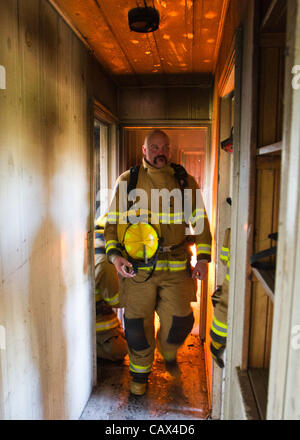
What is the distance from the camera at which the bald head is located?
101 inches

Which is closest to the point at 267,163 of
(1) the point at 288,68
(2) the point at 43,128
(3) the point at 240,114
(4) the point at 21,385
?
(3) the point at 240,114

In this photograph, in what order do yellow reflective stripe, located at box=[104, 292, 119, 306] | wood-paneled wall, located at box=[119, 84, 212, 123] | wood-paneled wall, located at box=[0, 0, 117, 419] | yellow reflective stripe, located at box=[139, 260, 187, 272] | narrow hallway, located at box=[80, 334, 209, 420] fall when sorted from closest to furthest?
wood-paneled wall, located at box=[0, 0, 117, 419] → narrow hallway, located at box=[80, 334, 209, 420] → yellow reflective stripe, located at box=[139, 260, 187, 272] → yellow reflective stripe, located at box=[104, 292, 119, 306] → wood-paneled wall, located at box=[119, 84, 212, 123]

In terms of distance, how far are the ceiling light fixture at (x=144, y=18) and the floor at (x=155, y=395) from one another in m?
2.44

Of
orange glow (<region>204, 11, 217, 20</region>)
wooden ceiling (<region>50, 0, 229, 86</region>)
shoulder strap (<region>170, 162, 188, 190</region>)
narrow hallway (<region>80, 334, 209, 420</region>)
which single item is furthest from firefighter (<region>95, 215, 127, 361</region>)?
orange glow (<region>204, 11, 217, 20</region>)

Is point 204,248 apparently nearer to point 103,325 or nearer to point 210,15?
point 103,325

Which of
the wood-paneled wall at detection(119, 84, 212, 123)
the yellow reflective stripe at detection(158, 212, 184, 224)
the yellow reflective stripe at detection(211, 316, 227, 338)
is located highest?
the wood-paneled wall at detection(119, 84, 212, 123)

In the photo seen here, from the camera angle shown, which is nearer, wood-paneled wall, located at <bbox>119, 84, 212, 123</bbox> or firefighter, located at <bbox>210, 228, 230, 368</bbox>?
firefighter, located at <bbox>210, 228, 230, 368</bbox>

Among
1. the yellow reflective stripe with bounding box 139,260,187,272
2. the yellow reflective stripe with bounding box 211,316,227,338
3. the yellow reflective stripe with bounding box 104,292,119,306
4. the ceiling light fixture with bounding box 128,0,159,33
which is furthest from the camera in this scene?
the yellow reflective stripe with bounding box 104,292,119,306

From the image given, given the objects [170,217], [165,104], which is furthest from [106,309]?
[165,104]

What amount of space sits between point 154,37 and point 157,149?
2.49 feet

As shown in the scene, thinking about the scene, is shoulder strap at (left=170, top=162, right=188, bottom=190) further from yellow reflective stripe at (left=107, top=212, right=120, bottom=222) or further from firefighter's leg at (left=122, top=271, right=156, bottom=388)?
firefighter's leg at (left=122, top=271, right=156, bottom=388)

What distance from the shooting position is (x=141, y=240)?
2.46m

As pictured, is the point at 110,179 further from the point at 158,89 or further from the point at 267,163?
the point at 267,163
